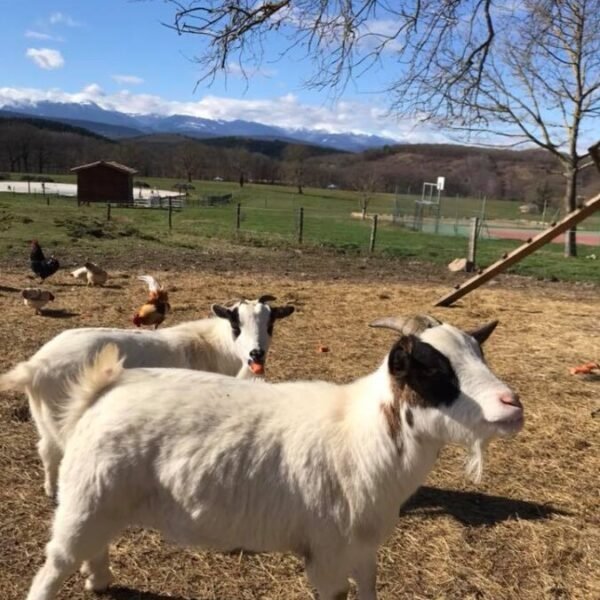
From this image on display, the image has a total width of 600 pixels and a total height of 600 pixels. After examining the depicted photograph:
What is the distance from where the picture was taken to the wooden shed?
252 ft

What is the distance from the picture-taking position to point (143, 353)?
560 cm

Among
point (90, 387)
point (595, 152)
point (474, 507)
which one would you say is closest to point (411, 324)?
point (90, 387)

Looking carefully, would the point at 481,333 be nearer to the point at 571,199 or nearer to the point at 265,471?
the point at 265,471

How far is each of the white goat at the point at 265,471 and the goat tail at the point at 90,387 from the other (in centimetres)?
11

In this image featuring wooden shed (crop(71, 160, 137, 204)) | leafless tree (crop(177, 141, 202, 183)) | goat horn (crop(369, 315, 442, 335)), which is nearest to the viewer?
goat horn (crop(369, 315, 442, 335))

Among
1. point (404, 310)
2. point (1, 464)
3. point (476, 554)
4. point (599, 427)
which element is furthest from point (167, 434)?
point (404, 310)

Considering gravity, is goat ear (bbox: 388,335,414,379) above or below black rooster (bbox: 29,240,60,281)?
above

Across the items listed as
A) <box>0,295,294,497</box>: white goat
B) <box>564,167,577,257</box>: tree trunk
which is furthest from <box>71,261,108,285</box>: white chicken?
<box>564,167,577,257</box>: tree trunk

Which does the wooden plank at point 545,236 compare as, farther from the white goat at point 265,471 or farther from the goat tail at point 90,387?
the goat tail at point 90,387

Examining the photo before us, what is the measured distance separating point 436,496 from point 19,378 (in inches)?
134

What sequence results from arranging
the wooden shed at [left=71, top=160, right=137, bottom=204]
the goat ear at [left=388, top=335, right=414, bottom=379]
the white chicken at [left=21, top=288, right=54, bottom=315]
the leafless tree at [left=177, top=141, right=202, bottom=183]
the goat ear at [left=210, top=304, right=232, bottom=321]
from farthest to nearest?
the leafless tree at [left=177, top=141, right=202, bottom=183], the wooden shed at [left=71, top=160, right=137, bottom=204], the white chicken at [left=21, top=288, right=54, bottom=315], the goat ear at [left=210, top=304, right=232, bottom=321], the goat ear at [left=388, top=335, right=414, bottom=379]

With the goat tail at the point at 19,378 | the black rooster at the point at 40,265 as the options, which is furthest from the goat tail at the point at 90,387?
the black rooster at the point at 40,265

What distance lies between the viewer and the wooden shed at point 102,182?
7669 centimetres

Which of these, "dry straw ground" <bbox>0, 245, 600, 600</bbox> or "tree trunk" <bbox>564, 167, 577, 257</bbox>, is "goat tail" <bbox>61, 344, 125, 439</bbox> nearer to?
"dry straw ground" <bbox>0, 245, 600, 600</bbox>
